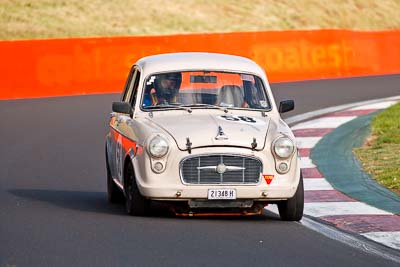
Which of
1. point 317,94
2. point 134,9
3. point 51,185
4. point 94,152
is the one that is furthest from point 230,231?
point 134,9

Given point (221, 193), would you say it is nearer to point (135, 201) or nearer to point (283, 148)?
point (283, 148)

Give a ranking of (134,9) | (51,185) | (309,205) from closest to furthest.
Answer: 1. (309,205)
2. (51,185)
3. (134,9)

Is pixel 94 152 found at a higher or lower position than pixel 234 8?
lower

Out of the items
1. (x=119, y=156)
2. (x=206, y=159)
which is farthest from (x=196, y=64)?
(x=206, y=159)

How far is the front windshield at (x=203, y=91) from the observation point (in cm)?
1252

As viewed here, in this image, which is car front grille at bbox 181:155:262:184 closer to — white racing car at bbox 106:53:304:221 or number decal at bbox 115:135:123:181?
white racing car at bbox 106:53:304:221

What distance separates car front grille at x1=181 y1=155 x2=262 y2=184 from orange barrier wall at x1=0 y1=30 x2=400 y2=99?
1743 centimetres

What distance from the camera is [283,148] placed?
11461mm

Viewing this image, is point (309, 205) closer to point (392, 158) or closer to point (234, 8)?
point (392, 158)

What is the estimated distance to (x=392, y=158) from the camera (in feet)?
53.7

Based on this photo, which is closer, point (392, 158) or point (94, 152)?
point (392, 158)

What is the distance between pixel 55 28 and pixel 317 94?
14808mm

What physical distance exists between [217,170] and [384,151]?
6.29m

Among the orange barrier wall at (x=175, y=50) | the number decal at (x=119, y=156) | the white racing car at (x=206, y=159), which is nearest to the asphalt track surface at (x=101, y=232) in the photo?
the white racing car at (x=206, y=159)
